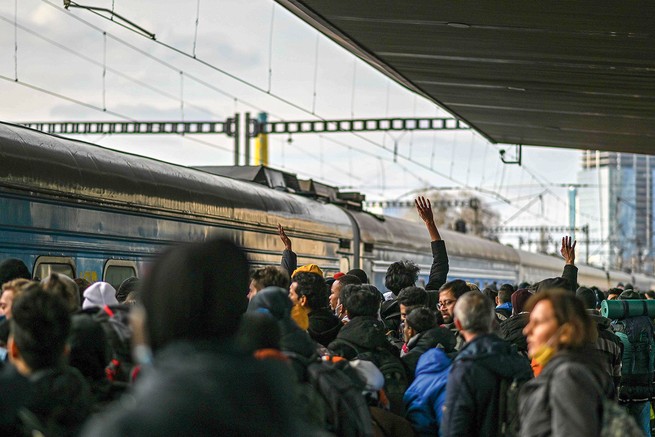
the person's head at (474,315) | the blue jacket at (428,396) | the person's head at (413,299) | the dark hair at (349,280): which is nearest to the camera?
the person's head at (474,315)

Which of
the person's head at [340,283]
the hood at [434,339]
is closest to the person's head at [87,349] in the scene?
the hood at [434,339]

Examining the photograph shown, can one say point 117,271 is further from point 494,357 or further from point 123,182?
point 494,357

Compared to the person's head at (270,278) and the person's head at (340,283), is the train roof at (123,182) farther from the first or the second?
the person's head at (270,278)

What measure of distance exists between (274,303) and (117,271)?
546cm

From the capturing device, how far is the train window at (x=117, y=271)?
33.1ft

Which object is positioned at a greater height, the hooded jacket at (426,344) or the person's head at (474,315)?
the person's head at (474,315)

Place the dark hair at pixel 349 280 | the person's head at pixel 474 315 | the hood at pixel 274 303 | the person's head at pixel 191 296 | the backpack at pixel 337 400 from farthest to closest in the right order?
1. the dark hair at pixel 349 280
2. the person's head at pixel 474 315
3. the hood at pixel 274 303
4. the backpack at pixel 337 400
5. the person's head at pixel 191 296

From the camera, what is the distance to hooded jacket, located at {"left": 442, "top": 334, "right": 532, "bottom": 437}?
5.24 metres

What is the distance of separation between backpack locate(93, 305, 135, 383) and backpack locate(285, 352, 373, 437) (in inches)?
28.2

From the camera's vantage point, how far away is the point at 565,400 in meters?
4.16

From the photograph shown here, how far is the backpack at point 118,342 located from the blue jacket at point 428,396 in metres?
1.72

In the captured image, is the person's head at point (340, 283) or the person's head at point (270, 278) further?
the person's head at point (340, 283)

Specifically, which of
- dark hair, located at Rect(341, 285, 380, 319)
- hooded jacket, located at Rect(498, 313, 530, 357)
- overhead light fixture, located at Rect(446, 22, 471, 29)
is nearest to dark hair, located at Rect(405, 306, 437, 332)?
dark hair, located at Rect(341, 285, 380, 319)

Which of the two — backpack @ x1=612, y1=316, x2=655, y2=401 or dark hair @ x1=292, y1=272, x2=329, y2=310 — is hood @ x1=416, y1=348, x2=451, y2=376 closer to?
dark hair @ x1=292, y1=272, x2=329, y2=310
